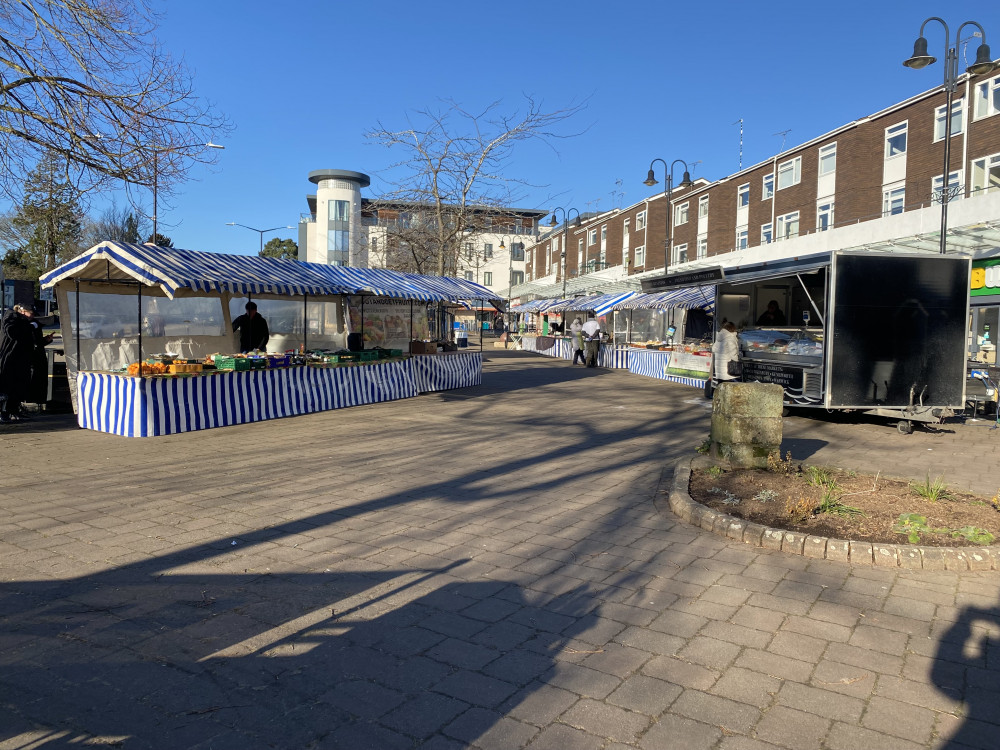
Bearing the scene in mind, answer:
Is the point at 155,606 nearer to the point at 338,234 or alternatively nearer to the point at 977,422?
the point at 977,422

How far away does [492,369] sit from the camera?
81.6 feet

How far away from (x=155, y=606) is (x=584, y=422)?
8.63 metres

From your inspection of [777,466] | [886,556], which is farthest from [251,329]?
[886,556]

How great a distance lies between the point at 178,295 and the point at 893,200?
27059mm

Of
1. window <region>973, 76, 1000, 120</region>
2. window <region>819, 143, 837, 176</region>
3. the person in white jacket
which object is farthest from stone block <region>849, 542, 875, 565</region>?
window <region>819, 143, 837, 176</region>

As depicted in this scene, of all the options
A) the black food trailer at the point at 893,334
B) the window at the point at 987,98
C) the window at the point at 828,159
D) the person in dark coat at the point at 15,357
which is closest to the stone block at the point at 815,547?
the black food trailer at the point at 893,334

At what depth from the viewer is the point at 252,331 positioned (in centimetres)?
1409

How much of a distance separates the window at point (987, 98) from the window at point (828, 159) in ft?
23.0

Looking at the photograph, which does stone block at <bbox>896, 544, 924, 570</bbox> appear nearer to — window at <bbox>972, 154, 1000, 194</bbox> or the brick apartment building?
the brick apartment building

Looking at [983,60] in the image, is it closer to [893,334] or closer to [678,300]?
[893,334]

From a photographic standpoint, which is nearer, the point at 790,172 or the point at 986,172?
the point at 986,172

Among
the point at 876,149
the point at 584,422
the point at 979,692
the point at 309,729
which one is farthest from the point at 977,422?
the point at 876,149

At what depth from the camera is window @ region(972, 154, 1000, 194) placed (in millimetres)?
23625

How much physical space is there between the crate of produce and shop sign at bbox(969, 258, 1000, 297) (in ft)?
49.3
